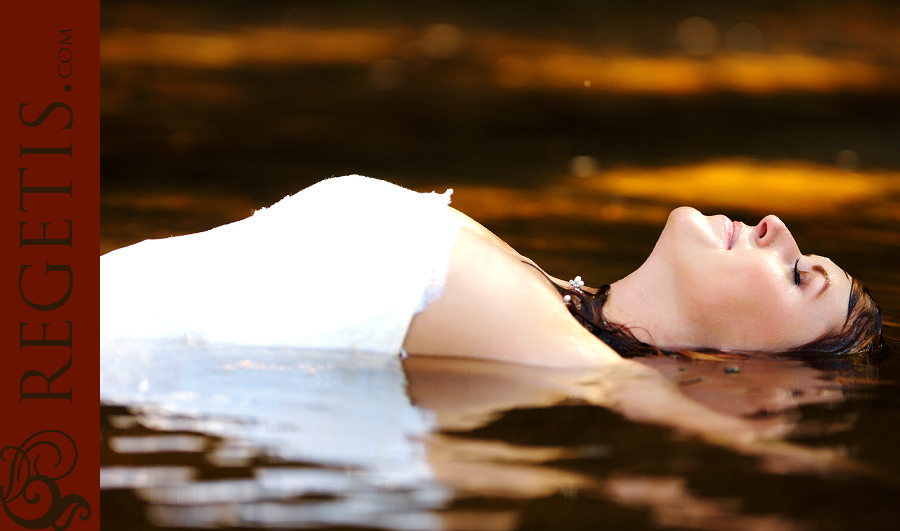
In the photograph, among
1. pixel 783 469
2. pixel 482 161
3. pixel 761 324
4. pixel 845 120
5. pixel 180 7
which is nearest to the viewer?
pixel 783 469

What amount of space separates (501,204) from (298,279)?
3252 millimetres

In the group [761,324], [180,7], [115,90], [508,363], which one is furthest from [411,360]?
[180,7]

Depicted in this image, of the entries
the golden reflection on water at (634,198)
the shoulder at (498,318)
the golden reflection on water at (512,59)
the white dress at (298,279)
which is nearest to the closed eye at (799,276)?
the shoulder at (498,318)

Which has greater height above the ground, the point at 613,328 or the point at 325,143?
the point at 325,143

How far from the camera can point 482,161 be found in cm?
772

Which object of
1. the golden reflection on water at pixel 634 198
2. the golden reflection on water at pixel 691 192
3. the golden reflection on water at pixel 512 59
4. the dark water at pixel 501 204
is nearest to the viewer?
the dark water at pixel 501 204

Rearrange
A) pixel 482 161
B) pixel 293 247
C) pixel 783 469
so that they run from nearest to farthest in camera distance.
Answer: pixel 783 469 → pixel 293 247 → pixel 482 161

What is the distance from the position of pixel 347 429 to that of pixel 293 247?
65 centimetres

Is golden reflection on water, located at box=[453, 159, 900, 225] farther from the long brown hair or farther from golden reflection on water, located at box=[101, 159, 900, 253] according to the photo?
the long brown hair

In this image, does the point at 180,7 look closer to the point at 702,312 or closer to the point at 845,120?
the point at 845,120

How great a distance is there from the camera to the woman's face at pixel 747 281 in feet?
11.0

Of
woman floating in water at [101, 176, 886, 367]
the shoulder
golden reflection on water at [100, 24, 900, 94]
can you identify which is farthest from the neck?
golden reflection on water at [100, 24, 900, 94]

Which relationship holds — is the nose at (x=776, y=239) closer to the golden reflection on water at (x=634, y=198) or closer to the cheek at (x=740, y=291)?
the cheek at (x=740, y=291)

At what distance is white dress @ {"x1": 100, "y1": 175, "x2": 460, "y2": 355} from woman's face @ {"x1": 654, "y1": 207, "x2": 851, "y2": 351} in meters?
0.73
